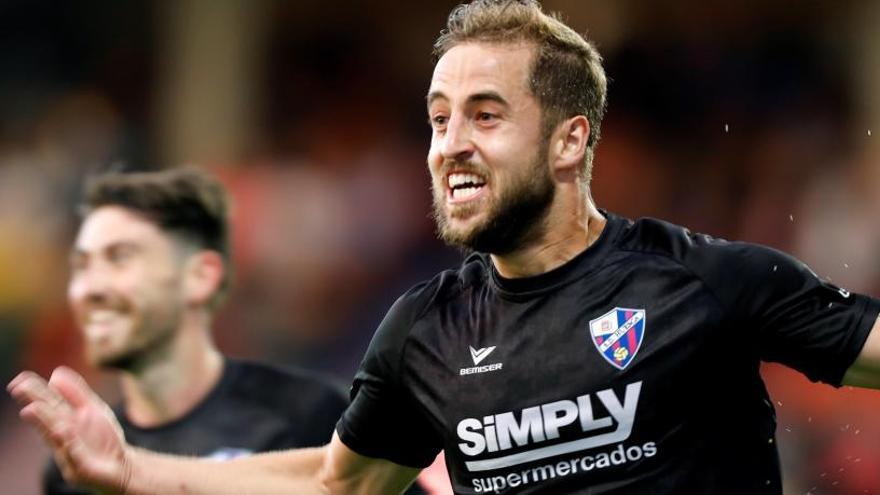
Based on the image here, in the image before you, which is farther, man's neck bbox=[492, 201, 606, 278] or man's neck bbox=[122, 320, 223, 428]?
man's neck bbox=[122, 320, 223, 428]

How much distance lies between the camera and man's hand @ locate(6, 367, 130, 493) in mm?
3479

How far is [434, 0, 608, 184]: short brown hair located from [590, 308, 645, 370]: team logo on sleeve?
528 millimetres

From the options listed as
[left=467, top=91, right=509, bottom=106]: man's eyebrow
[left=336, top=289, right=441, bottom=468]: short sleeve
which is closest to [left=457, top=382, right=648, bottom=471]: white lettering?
[left=336, top=289, right=441, bottom=468]: short sleeve

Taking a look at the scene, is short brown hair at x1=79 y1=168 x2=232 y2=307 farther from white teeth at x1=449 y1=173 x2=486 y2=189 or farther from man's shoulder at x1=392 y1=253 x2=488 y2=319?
white teeth at x1=449 y1=173 x2=486 y2=189

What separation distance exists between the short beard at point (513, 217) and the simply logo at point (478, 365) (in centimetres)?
27

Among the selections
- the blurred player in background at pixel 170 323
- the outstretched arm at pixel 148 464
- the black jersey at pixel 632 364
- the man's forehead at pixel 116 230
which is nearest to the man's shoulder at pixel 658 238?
the black jersey at pixel 632 364

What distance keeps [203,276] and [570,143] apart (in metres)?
3.63

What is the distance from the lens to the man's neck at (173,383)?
6672 mm

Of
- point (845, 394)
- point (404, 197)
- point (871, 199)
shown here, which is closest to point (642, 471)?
point (845, 394)

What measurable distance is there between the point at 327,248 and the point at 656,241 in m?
6.15

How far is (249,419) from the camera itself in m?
6.39

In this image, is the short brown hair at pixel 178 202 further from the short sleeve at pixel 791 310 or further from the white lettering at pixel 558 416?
the short sleeve at pixel 791 310

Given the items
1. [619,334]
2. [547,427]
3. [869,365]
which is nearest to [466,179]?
[619,334]

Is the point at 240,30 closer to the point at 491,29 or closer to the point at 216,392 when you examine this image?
the point at 216,392
